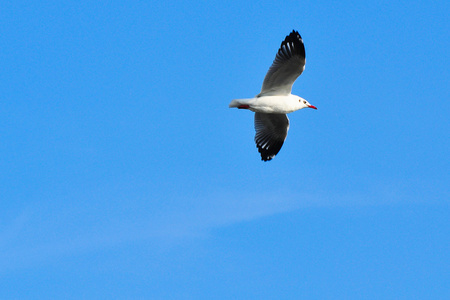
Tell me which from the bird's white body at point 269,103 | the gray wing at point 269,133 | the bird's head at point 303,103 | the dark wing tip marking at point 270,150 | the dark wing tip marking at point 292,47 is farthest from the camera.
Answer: the dark wing tip marking at point 270,150

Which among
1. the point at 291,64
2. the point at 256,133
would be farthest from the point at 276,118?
the point at 291,64

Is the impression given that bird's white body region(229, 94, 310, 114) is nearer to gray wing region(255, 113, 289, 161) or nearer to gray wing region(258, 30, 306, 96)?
gray wing region(258, 30, 306, 96)

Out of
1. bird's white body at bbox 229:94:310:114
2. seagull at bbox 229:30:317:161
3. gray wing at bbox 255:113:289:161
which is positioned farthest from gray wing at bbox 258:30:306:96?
gray wing at bbox 255:113:289:161

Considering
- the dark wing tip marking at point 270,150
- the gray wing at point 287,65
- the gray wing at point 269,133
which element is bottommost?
the dark wing tip marking at point 270,150

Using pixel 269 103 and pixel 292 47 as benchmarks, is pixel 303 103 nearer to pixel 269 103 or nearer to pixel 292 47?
pixel 269 103

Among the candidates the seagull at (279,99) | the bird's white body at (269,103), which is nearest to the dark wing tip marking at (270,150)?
the seagull at (279,99)

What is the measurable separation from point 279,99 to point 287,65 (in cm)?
92

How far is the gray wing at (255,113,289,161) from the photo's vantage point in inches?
749

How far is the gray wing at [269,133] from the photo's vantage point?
62.4 feet

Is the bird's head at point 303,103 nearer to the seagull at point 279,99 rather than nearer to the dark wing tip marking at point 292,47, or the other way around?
the seagull at point 279,99

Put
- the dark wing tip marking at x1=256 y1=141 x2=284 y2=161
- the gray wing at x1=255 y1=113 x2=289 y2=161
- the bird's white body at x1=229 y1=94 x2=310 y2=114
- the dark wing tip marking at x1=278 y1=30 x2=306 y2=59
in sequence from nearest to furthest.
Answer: the dark wing tip marking at x1=278 y1=30 x2=306 y2=59 < the bird's white body at x1=229 y1=94 x2=310 y2=114 < the gray wing at x1=255 y1=113 x2=289 y2=161 < the dark wing tip marking at x1=256 y1=141 x2=284 y2=161

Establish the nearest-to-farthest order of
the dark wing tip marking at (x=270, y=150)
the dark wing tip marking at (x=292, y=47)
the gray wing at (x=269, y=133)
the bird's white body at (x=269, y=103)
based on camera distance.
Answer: the dark wing tip marking at (x=292, y=47) < the bird's white body at (x=269, y=103) < the gray wing at (x=269, y=133) < the dark wing tip marking at (x=270, y=150)

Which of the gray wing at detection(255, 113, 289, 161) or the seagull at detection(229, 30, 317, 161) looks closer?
the seagull at detection(229, 30, 317, 161)

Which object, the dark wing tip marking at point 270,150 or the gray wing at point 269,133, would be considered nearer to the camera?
the gray wing at point 269,133
